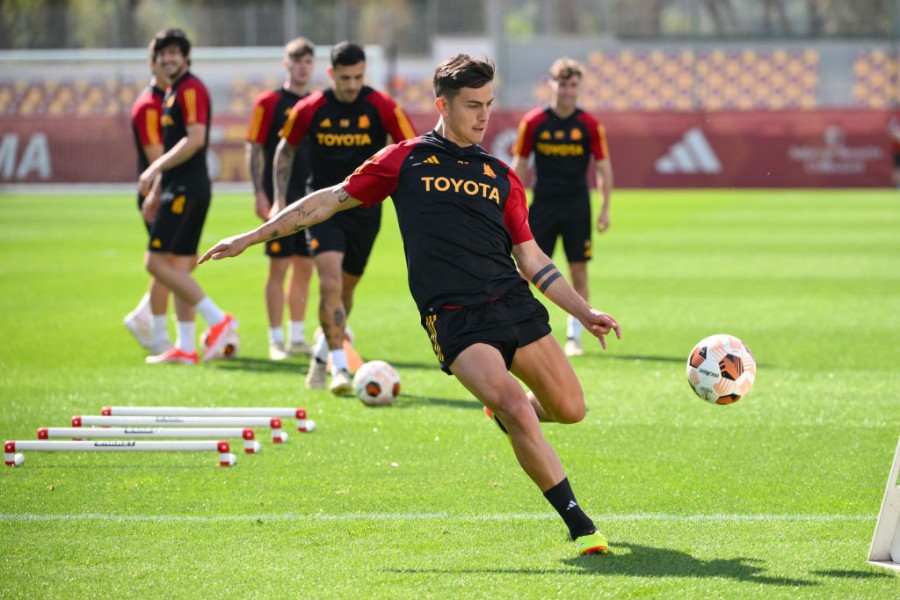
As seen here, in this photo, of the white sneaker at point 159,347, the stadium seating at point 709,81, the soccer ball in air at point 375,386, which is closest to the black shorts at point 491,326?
the soccer ball in air at point 375,386

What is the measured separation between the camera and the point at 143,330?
37.5ft

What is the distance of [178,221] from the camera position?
1046 cm

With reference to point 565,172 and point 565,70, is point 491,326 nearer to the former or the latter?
point 565,70

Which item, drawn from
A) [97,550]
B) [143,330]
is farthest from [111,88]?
[97,550]

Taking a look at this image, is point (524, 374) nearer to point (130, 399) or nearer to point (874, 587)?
point (874, 587)

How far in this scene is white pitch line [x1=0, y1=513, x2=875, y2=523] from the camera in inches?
224

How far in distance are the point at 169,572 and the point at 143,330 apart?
6.74 m

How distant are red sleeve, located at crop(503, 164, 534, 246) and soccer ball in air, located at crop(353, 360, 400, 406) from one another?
309cm

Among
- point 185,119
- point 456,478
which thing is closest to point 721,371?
point 456,478

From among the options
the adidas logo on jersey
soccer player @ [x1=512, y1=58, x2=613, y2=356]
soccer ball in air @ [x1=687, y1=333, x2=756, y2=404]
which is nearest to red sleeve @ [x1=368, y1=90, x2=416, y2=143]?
soccer player @ [x1=512, y1=58, x2=613, y2=356]

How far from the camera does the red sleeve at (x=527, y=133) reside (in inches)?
447

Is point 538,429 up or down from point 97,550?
up

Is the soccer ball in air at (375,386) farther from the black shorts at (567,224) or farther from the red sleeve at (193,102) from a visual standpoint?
the black shorts at (567,224)

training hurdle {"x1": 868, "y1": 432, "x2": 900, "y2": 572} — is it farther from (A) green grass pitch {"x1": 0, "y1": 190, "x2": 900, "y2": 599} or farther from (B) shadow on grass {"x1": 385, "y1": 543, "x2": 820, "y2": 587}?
(B) shadow on grass {"x1": 385, "y1": 543, "x2": 820, "y2": 587}
